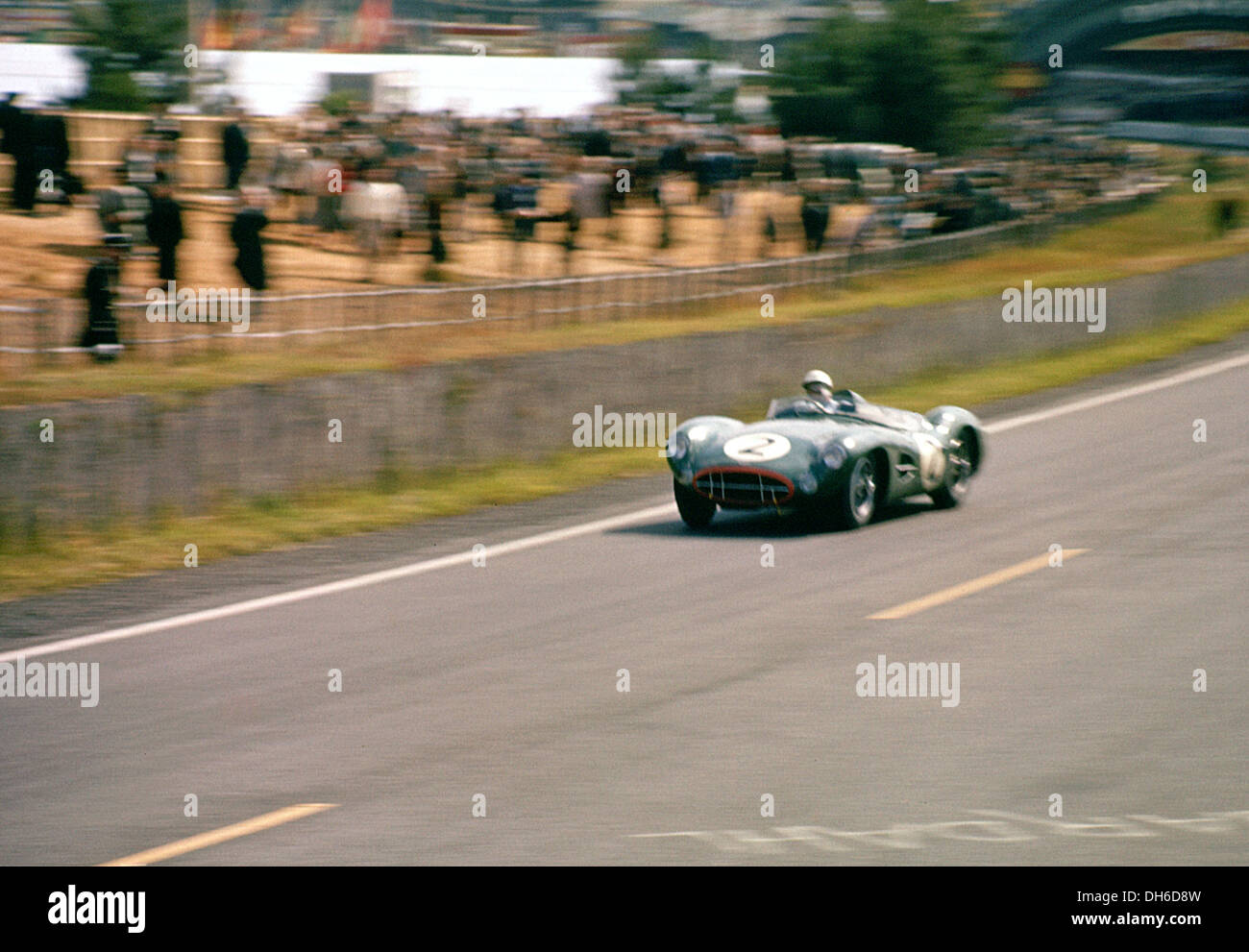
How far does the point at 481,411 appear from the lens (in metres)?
15.2

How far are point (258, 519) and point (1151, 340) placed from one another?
15.9 metres

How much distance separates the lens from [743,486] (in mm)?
12164

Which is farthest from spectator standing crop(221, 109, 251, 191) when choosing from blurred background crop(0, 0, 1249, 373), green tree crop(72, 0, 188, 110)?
green tree crop(72, 0, 188, 110)

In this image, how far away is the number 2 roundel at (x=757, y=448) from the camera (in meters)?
12.1

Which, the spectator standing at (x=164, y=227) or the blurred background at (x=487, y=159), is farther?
the blurred background at (x=487, y=159)

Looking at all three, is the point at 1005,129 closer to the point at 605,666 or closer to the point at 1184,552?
the point at 1184,552

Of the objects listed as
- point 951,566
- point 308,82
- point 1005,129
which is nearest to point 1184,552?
point 951,566

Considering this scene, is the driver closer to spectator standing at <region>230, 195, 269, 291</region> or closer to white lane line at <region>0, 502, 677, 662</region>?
white lane line at <region>0, 502, 677, 662</region>
